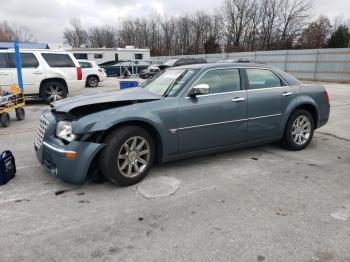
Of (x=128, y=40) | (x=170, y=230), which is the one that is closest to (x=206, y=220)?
(x=170, y=230)

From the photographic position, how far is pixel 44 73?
10445mm

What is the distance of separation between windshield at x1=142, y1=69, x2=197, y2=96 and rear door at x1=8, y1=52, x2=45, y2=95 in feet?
23.0

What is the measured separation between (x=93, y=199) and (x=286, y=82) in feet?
12.1

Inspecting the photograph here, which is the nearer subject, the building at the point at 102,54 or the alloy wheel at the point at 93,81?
the alloy wheel at the point at 93,81

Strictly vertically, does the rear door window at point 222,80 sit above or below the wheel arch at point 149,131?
above

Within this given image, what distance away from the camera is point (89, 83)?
700 inches

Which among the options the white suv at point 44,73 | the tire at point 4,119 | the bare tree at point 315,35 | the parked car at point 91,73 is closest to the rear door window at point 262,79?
the tire at point 4,119

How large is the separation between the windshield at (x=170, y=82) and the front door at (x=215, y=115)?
0.70 ft

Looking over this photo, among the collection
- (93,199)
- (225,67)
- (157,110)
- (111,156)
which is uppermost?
(225,67)

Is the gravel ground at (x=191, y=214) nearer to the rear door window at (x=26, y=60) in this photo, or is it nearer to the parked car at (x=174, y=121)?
the parked car at (x=174, y=121)

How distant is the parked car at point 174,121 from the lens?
11.4 ft

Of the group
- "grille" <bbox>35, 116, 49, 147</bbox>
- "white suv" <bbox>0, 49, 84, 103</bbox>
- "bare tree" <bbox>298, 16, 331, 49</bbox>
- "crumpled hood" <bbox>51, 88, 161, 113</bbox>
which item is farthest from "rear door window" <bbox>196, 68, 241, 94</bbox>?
"bare tree" <bbox>298, 16, 331, 49</bbox>

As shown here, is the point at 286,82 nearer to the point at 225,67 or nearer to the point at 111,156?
the point at 225,67

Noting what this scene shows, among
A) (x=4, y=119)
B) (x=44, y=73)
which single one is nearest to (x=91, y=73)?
(x=44, y=73)
